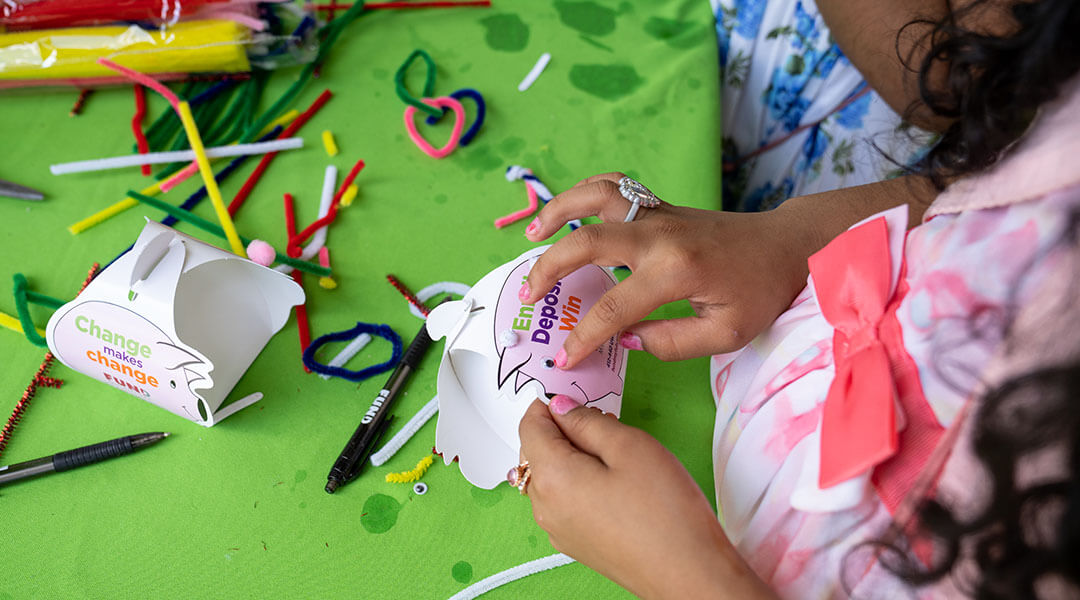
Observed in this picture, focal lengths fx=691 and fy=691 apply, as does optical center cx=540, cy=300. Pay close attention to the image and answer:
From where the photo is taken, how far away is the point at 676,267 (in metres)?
0.51

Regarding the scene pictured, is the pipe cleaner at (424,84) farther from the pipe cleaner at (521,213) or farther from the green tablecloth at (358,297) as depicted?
the pipe cleaner at (521,213)

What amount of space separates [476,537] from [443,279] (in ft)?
0.83

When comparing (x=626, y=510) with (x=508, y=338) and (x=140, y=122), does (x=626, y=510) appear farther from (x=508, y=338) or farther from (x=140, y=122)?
(x=140, y=122)

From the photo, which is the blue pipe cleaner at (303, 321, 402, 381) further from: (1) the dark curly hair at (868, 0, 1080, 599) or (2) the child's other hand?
(1) the dark curly hair at (868, 0, 1080, 599)

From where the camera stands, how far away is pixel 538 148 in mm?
778

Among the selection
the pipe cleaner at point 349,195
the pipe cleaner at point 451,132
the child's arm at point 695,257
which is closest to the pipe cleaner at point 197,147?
the pipe cleaner at point 349,195

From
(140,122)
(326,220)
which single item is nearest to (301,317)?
(326,220)

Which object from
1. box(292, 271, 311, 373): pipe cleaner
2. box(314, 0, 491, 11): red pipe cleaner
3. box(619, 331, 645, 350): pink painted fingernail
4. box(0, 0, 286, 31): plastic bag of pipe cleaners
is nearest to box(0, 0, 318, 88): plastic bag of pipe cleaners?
box(0, 0, 286, 31): plastic bag of pipe cleaners

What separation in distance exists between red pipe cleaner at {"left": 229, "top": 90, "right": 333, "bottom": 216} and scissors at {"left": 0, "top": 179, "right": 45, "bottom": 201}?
197 mm

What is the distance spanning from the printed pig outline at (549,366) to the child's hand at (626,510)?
0.02 m

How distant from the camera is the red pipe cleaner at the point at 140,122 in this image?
74 centimetres

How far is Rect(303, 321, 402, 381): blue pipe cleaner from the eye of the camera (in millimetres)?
601

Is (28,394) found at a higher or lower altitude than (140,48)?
lower

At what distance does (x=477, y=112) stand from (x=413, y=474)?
1.43 ft
